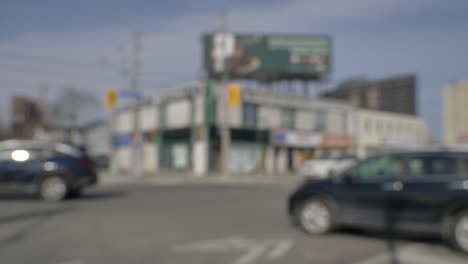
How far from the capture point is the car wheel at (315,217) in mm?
7367

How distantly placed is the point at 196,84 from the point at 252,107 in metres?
4.62

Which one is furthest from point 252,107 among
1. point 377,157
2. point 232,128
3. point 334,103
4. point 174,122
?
point 377,157

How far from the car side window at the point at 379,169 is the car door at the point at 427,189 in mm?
148

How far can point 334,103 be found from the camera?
39.3m

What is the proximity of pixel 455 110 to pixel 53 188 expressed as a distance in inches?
2223

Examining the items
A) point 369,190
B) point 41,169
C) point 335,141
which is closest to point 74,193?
point 41,169

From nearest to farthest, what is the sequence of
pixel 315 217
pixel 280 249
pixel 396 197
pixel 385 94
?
1. pixel 280 249
2. pixel 396 197
3. pixel 315 217
4. pixel 385 94

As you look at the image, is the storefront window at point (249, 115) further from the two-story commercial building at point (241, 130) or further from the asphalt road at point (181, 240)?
the asphalt road at point (181, 240)

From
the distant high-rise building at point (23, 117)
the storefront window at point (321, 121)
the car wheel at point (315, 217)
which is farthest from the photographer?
the distant high-rise building at point (23, 117)

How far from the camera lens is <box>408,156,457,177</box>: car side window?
6410 mm

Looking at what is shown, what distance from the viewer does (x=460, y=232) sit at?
6051 mm

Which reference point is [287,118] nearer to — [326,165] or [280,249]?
[326,165]

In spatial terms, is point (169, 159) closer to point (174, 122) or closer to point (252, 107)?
point (174, 122)

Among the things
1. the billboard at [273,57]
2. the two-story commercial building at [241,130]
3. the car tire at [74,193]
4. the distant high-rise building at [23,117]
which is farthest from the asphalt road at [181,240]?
the distant high-rise building at [23,117]
